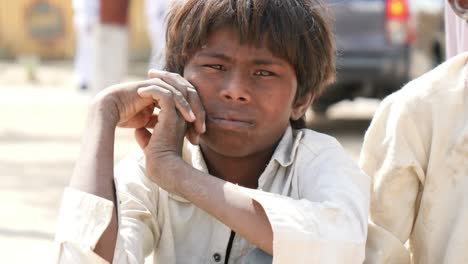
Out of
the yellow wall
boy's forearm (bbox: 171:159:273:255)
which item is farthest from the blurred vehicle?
the yellow wall

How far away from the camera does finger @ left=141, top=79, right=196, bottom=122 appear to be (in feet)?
8.82

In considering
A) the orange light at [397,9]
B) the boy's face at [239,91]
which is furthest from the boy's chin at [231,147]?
the orange light at [397,9]

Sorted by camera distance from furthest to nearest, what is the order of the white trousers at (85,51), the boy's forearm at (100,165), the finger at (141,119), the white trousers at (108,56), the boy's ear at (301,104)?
the white trousers at (85,51)
the white trousers at (108,56)
the boy's ear at (301,104)
the finger at (141,119)
the boy's forearm at (100,165)

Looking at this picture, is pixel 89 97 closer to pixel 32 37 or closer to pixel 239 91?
pixel 239 91

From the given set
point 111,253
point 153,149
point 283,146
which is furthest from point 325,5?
point 111,253

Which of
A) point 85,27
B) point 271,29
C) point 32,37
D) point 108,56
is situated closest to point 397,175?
point 271,29

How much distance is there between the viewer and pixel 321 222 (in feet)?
8.28

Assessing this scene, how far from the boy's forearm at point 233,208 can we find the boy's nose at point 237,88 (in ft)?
0.76

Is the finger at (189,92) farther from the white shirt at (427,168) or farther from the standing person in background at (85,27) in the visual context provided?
the standing person in background at (85,27)

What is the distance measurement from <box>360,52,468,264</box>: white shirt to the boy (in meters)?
0.19

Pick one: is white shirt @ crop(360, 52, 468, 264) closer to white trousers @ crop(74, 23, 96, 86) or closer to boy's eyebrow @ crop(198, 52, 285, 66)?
boy's eyebrow @ crop(198, 52, 285, 66)

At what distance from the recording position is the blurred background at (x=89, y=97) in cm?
639

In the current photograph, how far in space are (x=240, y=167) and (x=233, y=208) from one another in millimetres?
355

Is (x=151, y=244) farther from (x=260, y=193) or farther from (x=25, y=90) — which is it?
(x=25, y=90)
